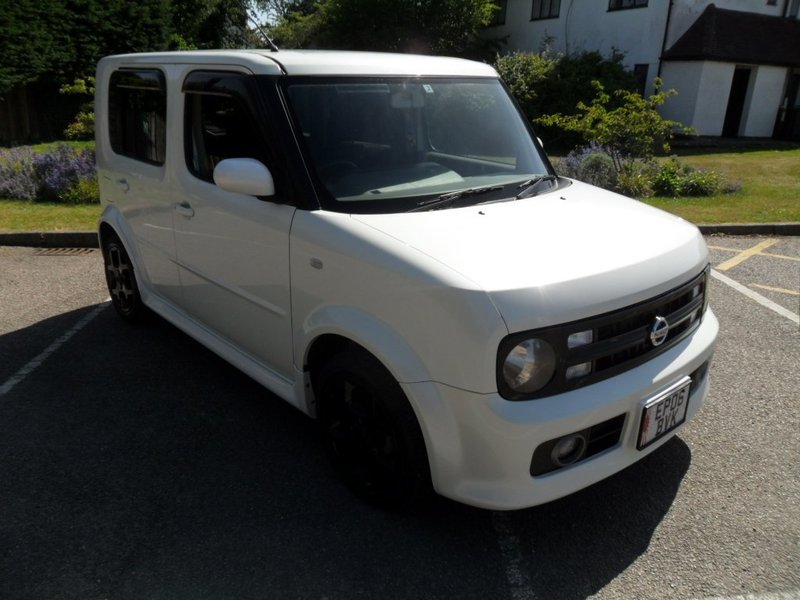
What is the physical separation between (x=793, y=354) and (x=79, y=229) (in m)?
7.48

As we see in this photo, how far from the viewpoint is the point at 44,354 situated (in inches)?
181

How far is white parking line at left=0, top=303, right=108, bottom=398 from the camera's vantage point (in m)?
4.14

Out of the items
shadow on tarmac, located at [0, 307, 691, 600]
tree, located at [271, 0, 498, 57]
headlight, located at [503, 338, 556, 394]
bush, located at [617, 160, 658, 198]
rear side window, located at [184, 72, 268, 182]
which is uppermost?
tree, located at [271, 0, 498, 57]

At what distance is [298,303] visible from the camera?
2938 millimetres

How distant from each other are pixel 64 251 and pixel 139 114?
3.84 metres

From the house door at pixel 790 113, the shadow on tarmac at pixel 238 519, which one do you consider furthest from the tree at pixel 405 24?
the shadow on tarmac at pixel 238 519

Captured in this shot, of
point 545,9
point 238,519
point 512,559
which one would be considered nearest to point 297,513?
point 238,519

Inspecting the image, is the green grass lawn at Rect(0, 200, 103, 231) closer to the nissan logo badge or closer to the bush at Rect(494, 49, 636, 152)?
the nissan logo badge

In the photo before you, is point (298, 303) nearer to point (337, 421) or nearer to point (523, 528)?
point (337, 421)

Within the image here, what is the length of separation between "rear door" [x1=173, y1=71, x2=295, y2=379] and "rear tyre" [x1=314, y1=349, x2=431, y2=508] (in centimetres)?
38

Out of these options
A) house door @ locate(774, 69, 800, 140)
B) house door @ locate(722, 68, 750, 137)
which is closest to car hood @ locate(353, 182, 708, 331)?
house door @ locate(722, 68, 750, 137)

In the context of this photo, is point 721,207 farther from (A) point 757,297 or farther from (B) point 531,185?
(B) point 531,185

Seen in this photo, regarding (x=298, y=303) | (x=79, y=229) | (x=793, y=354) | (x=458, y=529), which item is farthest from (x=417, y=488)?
(x=79, y=229)

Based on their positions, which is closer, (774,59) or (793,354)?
(793,354)
